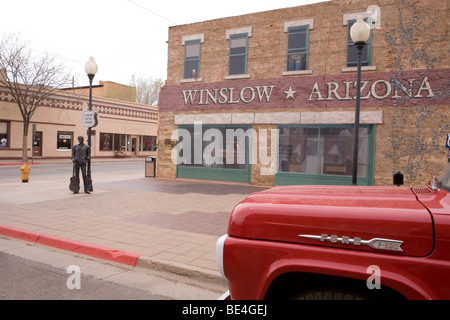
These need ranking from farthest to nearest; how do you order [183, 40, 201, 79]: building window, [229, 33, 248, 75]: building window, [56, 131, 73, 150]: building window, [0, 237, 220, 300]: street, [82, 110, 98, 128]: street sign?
[56, 131, 73, 150]: building window → [183, 40, 201, 79]: building window → [229, 33, 248, 75]: building window → [82, 110, 98, 128]: street sign → [0, 237, 220, 300]: street

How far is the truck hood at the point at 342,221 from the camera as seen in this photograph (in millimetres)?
1831

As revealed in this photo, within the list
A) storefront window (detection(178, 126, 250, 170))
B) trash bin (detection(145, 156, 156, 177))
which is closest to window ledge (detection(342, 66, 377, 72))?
storefront window (detection(178, 126, 250, 170))

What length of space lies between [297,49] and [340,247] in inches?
506

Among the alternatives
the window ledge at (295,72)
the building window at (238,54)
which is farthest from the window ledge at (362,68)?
the building window at (238,54)

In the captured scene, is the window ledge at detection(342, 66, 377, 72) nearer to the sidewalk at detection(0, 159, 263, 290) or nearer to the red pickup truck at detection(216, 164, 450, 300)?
the sidewalk at detection(0, 159, 263, 290)

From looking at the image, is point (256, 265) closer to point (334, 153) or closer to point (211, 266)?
point (211, 266)

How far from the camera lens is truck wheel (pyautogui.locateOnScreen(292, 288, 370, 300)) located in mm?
1918

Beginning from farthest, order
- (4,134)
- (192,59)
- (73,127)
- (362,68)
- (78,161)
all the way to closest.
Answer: (73,127)
(4,134)
(192,59)
(362,68)
(78,161)

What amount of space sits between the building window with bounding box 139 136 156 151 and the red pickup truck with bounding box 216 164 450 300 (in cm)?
3869

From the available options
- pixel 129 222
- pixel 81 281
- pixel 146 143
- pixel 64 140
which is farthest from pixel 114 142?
pixel 81 281

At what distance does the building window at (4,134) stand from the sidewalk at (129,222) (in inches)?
675

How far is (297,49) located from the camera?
→ 44.5ft

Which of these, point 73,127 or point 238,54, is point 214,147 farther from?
point 73,127

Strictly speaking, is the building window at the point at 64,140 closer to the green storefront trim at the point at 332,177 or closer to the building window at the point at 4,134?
the building window at the point at 4,134
